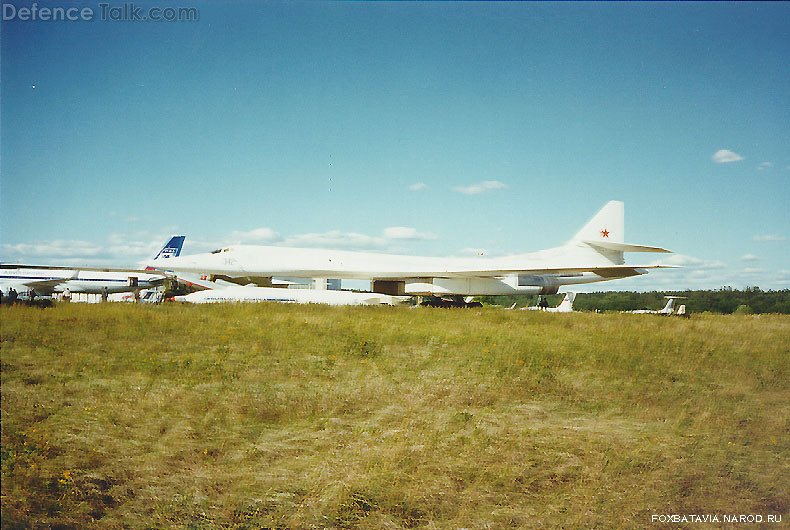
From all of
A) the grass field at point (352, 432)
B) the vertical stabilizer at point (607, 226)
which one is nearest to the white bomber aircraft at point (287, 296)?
the grass field at point (352, 432)

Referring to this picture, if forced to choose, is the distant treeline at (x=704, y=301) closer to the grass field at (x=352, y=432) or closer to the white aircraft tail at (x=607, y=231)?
the white aircraft tail at (x=607, y=231)

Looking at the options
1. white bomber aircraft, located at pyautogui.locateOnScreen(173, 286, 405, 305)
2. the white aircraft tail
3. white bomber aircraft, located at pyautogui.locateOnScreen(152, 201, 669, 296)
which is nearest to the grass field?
white bomber aircraft, located at pyautogui.locateOnScreen(173, 286, 405, 305)

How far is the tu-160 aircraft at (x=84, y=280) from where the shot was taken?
26.0 meters

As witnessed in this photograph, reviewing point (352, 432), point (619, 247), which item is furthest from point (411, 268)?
point (352, 432)

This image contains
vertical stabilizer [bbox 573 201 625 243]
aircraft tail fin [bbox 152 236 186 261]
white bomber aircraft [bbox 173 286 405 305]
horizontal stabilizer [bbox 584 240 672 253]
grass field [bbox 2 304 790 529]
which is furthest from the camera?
aircraft tail fin [bbox 152 236 186 261]

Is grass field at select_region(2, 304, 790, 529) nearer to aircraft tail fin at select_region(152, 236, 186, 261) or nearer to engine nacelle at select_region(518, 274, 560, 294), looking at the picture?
engine nacelle at select_region(518, 274, 560, 294)

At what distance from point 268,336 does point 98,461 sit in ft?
12.0

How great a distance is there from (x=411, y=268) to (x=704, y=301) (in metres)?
16.9

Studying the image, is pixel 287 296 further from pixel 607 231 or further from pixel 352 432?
pixel 607 231

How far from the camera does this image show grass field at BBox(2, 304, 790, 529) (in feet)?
14.1

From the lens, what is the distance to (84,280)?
109 ft

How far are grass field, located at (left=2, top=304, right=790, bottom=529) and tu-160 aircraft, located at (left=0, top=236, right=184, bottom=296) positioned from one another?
22.2 meters

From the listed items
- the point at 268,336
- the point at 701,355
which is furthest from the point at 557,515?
the point at 701,355

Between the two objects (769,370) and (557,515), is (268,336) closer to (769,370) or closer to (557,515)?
(557,515)
